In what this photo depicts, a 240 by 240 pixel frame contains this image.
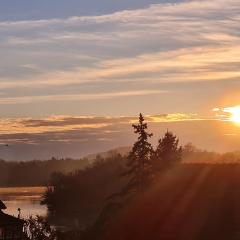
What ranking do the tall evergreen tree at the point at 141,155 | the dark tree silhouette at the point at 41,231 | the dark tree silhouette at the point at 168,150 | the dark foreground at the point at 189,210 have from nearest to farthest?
the dark foreground at the point at 189,210 → the dark tree silhouette at the point at 41,231 → the tall evergreen tree at the point at 141,155 → the dark tree silhouette at the point at 168,150

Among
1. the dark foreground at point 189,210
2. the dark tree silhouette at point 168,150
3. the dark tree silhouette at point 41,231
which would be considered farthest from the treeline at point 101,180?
the dark foreground at point 189,210

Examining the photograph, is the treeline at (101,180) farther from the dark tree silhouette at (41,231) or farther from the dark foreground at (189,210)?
the dark foreground at (189,210)

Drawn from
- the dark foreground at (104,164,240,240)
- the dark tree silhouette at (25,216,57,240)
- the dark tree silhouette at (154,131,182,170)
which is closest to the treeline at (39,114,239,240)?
the dark tree silhouette at (154,131,182,170)

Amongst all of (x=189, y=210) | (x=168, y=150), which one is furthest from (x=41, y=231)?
(x=168, y=150)

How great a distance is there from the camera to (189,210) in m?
45.8

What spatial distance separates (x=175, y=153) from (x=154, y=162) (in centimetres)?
1947

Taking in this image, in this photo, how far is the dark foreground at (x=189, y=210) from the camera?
43219 mm

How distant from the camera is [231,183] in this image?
50.5m

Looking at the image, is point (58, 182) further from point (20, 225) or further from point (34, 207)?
point (20, 225)

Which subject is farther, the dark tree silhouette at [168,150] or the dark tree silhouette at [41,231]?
the dark tree silhouette at [168,150]

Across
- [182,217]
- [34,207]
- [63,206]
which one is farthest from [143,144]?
[34,207]

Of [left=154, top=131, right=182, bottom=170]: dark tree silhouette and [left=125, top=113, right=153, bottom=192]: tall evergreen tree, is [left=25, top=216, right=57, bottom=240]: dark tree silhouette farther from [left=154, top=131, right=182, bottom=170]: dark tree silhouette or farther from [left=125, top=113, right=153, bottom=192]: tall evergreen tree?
[left=154, top=131, right=182, bottom=170]: dark tree silhouette

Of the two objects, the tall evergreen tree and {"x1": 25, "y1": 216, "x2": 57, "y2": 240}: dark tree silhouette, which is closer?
{"x1": 25, "y1": 216, "x2": 57, "y2": 240}: dark tree silhouette

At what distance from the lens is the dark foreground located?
43.2 metres
